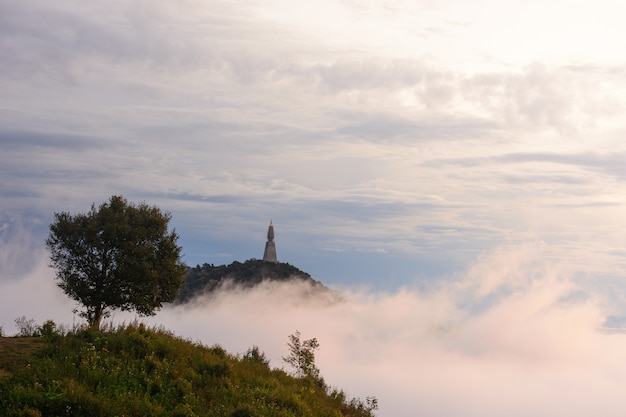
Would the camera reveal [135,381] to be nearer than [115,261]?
Yes

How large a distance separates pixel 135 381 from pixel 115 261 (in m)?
23.8

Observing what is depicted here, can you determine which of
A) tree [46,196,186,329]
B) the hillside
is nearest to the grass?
the hillside

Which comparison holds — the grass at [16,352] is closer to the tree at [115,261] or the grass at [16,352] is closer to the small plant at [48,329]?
the small plant at [48,329]

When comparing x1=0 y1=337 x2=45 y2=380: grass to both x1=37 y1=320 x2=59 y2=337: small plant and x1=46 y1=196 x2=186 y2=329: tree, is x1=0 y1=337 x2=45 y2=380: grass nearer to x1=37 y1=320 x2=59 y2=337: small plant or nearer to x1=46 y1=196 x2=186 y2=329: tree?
x1=37 y1=320 x2=59 y2=337: small plant

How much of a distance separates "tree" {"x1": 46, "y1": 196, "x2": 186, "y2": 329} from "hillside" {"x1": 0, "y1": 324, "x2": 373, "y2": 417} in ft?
47.3

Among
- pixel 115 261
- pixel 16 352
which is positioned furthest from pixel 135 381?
pixel 115 261

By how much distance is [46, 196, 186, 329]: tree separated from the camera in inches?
2196

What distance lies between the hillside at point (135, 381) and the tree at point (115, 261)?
1443cm

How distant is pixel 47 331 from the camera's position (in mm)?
38281

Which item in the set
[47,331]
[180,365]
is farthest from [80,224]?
[180,365]

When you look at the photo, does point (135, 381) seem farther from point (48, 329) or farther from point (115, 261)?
point (115, 261)

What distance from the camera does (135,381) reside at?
33625mm

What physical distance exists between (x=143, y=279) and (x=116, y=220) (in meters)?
5.43

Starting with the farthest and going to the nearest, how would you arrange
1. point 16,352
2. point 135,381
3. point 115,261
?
point 115,261, point 16,352, point 135,381
